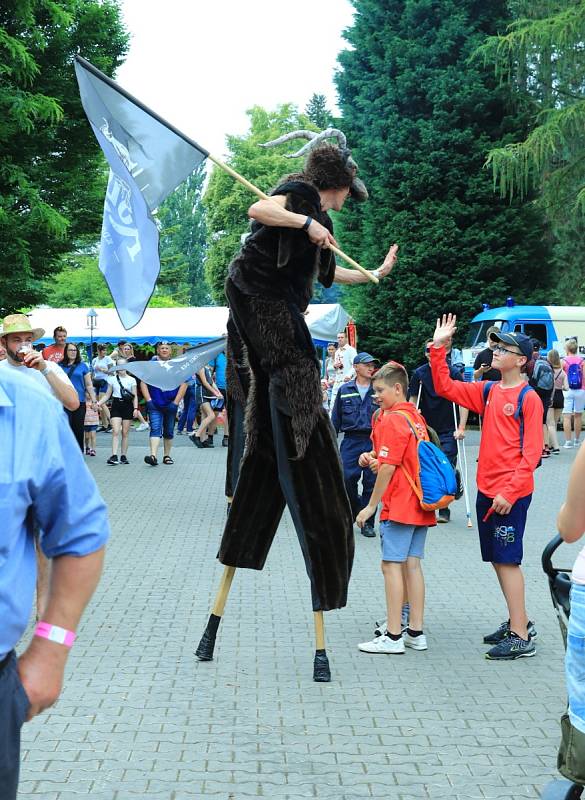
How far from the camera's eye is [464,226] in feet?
114

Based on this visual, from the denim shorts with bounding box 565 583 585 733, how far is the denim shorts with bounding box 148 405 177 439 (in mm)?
14683

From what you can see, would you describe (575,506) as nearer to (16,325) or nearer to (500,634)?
(500,634)

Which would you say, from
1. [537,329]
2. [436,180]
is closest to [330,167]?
[537,329]

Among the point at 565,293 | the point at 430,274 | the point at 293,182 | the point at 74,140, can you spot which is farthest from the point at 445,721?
the point at 565,293

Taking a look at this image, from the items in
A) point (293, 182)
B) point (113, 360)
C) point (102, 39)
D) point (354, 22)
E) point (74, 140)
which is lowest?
point (113, 360)

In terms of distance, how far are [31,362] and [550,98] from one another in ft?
91.7

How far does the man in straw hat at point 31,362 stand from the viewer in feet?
21.3

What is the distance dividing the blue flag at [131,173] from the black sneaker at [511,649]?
260 centimetres

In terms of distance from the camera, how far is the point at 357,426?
1118cm

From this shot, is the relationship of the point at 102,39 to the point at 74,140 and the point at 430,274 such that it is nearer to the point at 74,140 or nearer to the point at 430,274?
the point at 74,140

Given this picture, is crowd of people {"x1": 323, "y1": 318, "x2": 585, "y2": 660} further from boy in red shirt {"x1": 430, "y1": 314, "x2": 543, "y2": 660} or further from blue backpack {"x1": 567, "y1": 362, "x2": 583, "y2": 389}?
blue backpack {"x1": 567, "y1": 362, "x2": 583, "y2": 389}

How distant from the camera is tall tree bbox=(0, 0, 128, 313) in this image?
2350 cm

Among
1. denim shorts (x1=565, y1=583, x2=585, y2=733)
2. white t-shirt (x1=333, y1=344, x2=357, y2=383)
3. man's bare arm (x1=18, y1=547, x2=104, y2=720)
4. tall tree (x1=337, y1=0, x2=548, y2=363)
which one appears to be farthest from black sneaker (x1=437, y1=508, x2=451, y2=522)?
tall tree (x1=337, y1=0, x2=548, y2=363)

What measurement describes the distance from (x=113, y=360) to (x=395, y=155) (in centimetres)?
1370
